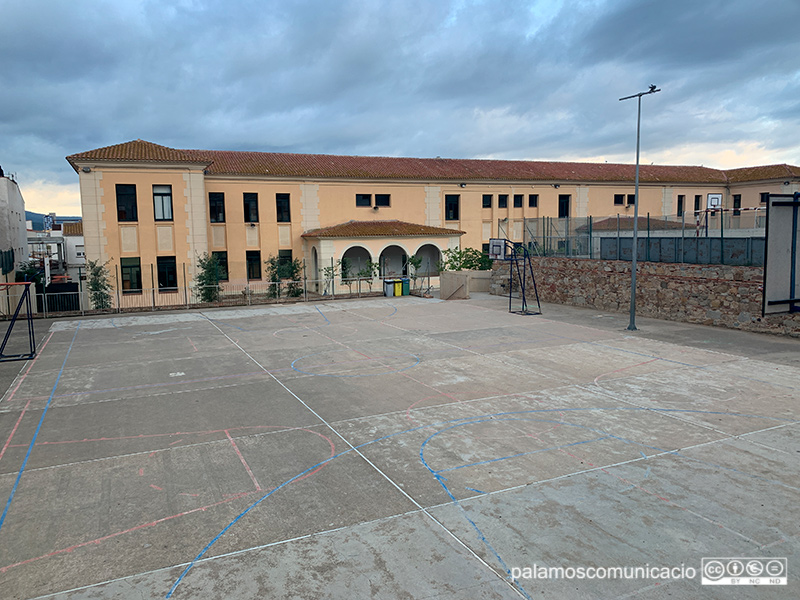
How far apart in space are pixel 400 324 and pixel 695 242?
12.4 meters

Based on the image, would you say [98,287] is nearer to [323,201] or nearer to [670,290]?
[323,201]

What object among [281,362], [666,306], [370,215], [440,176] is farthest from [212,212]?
[666,306]

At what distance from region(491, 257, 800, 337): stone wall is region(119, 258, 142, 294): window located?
2371cm

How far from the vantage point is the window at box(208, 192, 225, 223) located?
38.8 meters

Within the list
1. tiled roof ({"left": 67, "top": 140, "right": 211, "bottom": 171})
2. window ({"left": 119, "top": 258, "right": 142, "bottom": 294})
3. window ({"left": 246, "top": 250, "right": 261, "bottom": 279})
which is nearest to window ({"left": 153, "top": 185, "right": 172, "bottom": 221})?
tiled roof ({"left": 67, "top": 140, "right": 211, "bottom": 171})

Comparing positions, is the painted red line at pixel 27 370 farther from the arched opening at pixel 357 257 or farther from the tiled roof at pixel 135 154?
the arched opening at pixel 357 257

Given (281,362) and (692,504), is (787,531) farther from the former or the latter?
(281,362)

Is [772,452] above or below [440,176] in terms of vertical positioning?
below

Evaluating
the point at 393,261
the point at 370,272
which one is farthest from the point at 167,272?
the point at 393,261

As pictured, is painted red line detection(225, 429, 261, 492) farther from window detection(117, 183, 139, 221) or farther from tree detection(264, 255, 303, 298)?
window detection(117, 183, 139, 221)

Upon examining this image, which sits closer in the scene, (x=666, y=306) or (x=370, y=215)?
(x=666, y=306)

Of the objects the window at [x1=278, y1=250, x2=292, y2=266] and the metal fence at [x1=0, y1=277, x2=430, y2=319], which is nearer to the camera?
the metal fence at [x1=0, y1=277, x2=430, y2=319]

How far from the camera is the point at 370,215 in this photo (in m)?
43.3

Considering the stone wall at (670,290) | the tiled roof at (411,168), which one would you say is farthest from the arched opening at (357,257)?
the stone wall at (670,290)
